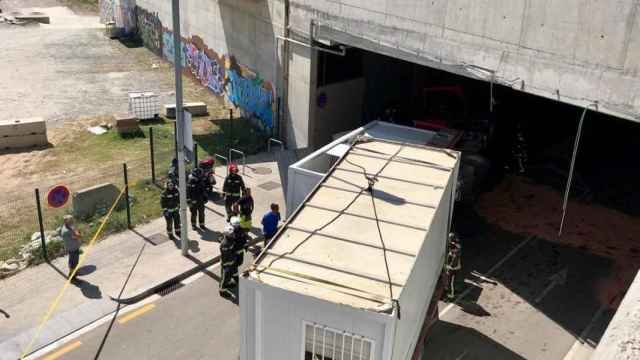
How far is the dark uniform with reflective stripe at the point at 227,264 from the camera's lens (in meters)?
12.2

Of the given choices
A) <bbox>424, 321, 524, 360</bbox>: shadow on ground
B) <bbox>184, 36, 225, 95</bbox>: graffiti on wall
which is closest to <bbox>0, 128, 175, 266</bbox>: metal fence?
<bbox>184, 36, 225, 95</bbox>: graffiti on wall

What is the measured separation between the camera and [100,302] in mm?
12430

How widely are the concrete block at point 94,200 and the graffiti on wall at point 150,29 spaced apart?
744 inches

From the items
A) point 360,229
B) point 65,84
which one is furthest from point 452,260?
point 65,84

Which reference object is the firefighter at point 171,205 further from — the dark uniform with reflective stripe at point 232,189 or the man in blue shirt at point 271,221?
the man in blue shirt at point 271,221

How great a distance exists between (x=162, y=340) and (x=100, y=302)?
6.05 ft

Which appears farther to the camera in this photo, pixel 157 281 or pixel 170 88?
pixel 170 88

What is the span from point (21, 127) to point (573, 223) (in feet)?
56.3

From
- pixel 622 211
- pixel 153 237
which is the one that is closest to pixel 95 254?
pixel 153 237

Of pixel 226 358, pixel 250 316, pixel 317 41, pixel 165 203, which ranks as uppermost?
pixel 317 41

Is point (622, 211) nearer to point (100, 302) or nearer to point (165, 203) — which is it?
point (165, 203)

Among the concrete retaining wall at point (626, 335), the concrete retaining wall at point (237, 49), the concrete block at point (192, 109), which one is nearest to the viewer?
the concrete retaining wall at point (626, 335)

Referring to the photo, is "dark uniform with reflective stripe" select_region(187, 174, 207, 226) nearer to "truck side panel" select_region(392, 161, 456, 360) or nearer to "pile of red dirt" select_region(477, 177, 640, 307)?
"truck side panel" select_region(392, 161, 456, 360)

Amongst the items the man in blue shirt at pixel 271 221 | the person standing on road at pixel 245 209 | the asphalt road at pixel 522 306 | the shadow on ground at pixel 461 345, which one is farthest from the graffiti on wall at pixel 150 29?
the shadow on ground at pixel 461 345
